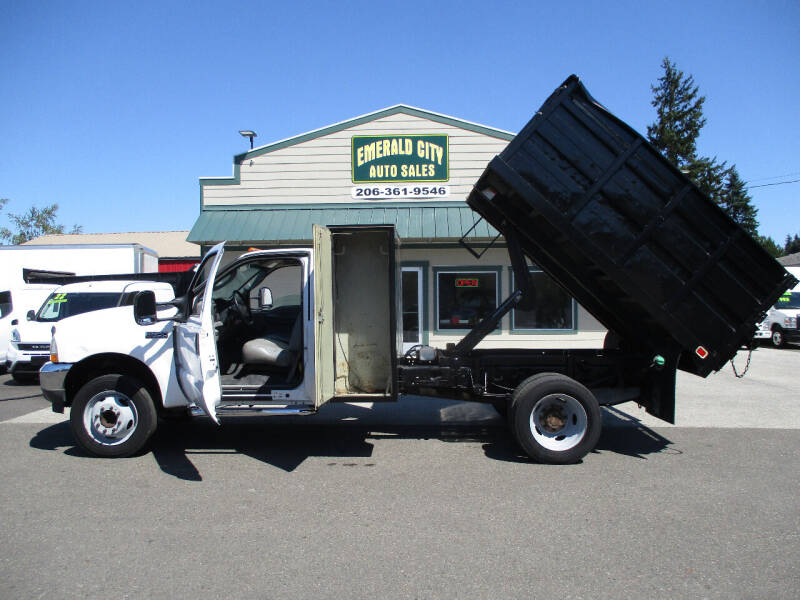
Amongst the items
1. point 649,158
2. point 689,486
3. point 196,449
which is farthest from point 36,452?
point 649,158

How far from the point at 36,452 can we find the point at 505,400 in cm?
514

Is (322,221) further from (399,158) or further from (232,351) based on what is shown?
(232,351)

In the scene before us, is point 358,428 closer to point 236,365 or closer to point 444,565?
point 236,365

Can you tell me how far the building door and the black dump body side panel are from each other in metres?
7.71

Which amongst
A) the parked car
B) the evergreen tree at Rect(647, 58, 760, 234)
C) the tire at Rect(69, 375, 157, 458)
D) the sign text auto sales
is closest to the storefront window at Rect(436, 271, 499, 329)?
the sign text auto sales

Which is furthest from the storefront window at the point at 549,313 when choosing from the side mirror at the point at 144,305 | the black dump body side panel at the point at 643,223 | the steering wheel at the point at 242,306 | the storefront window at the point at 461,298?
the side mirror at the point at 144,305

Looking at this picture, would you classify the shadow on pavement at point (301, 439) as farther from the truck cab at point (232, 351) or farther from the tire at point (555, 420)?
the truck cab at point (232, 351)

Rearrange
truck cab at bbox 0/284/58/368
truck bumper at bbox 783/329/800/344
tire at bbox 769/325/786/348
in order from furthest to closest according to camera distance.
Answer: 1. tire at bbox 769/325/786/348
2. truck bumper at bbox 783/329/800/344
3. truck cab at bbox 0/284/58/368

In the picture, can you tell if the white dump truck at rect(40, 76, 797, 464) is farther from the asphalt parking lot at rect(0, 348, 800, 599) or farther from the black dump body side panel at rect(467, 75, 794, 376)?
the asphalt parking lot at rect(0, 348, 800, 599)

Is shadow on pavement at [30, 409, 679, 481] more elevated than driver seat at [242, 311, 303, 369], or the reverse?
driver seat at [242, 311, 303, 369]

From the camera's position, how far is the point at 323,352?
215 inches

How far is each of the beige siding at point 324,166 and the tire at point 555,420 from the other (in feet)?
26.8

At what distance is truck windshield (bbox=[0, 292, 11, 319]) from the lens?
11.8 metres

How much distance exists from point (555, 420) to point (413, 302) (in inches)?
299
